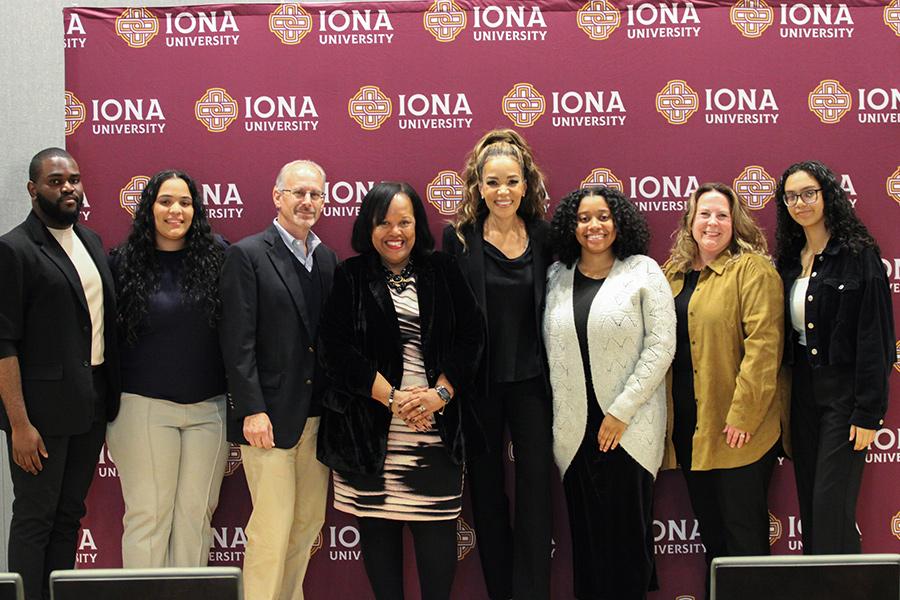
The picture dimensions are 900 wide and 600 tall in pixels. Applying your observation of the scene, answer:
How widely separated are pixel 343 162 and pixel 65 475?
172 centimetres

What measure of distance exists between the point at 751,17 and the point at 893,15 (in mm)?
616

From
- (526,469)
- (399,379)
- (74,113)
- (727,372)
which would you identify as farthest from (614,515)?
(74,113)

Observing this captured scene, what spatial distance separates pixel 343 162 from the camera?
372 centimetres

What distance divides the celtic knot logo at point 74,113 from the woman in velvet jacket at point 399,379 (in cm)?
159

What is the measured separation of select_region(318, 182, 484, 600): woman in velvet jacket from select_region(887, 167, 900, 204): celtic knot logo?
2.01 m

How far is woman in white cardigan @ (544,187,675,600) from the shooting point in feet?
10.2

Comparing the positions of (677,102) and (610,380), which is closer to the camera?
(610,380)

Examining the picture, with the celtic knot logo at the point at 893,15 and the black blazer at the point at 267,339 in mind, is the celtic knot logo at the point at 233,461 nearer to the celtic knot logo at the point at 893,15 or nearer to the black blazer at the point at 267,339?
the black blazer at the point at 267,339

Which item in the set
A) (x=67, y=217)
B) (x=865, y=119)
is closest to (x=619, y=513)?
(x=865, y=119)

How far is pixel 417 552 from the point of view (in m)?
3.04

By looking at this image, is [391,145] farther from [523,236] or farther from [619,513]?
[619,513]

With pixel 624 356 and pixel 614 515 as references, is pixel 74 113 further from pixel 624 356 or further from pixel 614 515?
pixel 614 515

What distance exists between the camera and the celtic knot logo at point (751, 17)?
365 centimetres

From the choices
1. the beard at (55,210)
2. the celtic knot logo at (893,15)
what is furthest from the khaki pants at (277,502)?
the celtic knot logo at (893,15)
